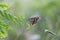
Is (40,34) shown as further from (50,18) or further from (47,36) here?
(50,18)

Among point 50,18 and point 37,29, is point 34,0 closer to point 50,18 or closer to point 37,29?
point 50,18

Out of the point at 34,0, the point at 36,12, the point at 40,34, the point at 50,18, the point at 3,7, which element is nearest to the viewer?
the point at 3,7

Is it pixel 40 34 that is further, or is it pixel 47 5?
pixel 47 5

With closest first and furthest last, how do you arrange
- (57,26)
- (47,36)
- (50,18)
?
(47,36) → (57,26) → (50,18)

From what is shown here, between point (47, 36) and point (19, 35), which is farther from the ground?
point (19, 35)

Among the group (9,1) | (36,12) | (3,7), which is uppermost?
(9,1)

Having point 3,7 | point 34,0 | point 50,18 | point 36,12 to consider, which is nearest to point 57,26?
point 50,18

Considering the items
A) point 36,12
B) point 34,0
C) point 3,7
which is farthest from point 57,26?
point 3,7
